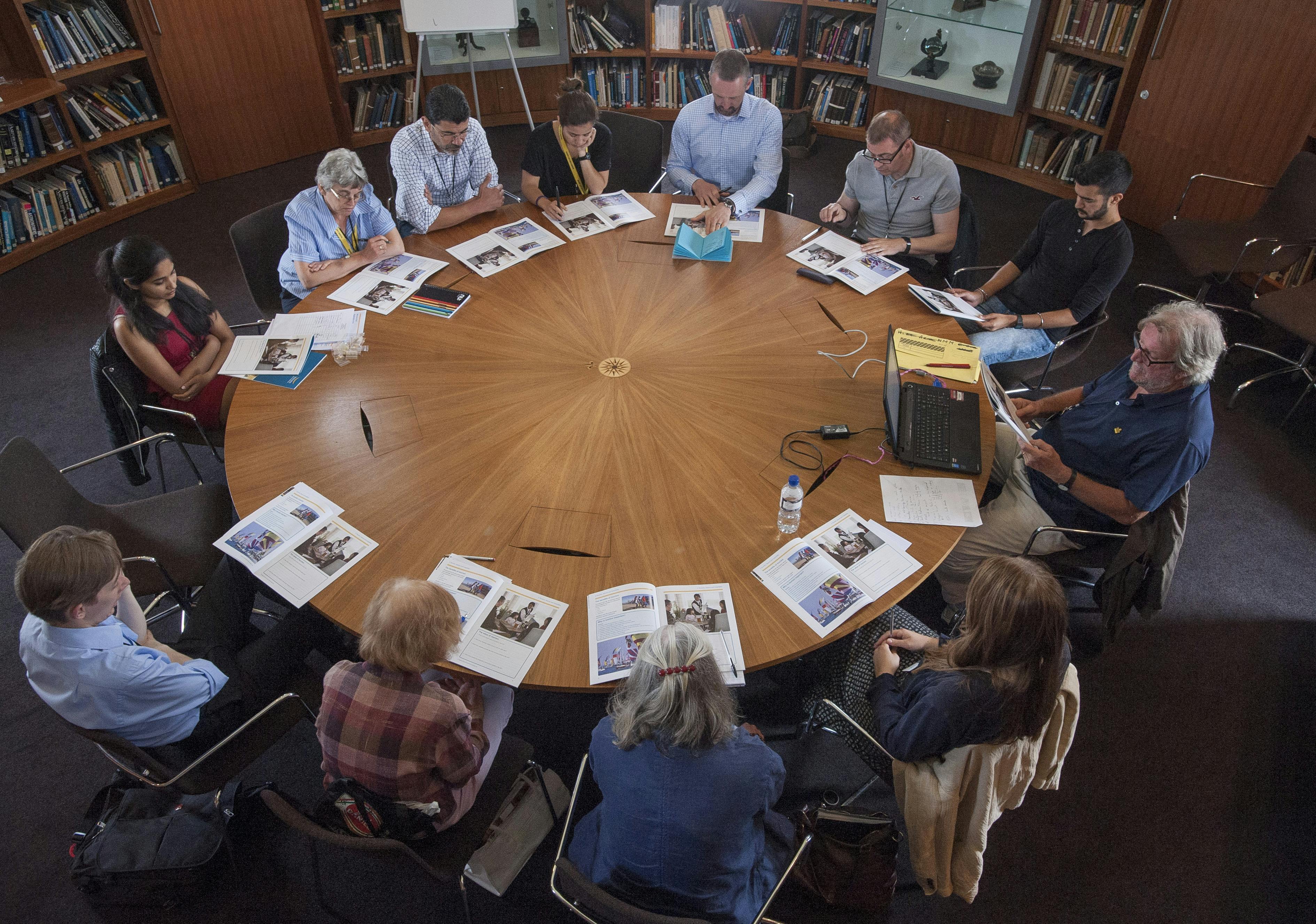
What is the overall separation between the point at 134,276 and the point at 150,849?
2091 mm

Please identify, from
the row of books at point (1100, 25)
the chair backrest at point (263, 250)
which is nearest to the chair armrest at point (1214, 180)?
the row of books at point (1100, 25)

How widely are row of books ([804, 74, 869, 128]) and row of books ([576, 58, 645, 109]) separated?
1.44m

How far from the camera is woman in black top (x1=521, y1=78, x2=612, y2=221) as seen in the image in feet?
13.8

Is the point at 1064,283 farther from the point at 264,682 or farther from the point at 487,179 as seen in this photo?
the point at 264,682

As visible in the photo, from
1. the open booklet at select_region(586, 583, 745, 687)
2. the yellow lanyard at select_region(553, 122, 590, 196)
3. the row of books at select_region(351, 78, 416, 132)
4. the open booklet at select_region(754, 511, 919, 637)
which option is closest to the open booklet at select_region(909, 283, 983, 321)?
the open booklet at select_region(754, 511, 919, 637)

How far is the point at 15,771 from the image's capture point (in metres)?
3.02

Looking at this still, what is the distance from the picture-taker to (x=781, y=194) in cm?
473

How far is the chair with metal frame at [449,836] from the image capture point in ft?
6.46

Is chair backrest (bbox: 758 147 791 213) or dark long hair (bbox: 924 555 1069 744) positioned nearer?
dark long hair (bbox: 924 555 1069 744)

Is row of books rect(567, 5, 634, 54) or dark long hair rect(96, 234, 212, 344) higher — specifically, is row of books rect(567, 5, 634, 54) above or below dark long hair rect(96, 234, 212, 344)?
above

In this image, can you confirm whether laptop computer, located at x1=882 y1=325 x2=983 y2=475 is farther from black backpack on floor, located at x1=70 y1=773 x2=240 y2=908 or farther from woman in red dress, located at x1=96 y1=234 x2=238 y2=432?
woman in red dress, located at x1=96 y1=234 x2=238 y2=432

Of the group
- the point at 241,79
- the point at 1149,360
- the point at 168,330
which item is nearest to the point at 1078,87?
the point at 1149,360

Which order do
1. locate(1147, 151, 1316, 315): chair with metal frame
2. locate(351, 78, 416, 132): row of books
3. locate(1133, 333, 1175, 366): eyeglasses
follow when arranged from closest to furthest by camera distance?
locate(1133, 333, 1175, 366): eyeglasses, locate(1147, 151, 1316, 315): chair with metal frame, locate(351, 78, 416, 132): row of books

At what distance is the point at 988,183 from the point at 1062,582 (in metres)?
4.00
